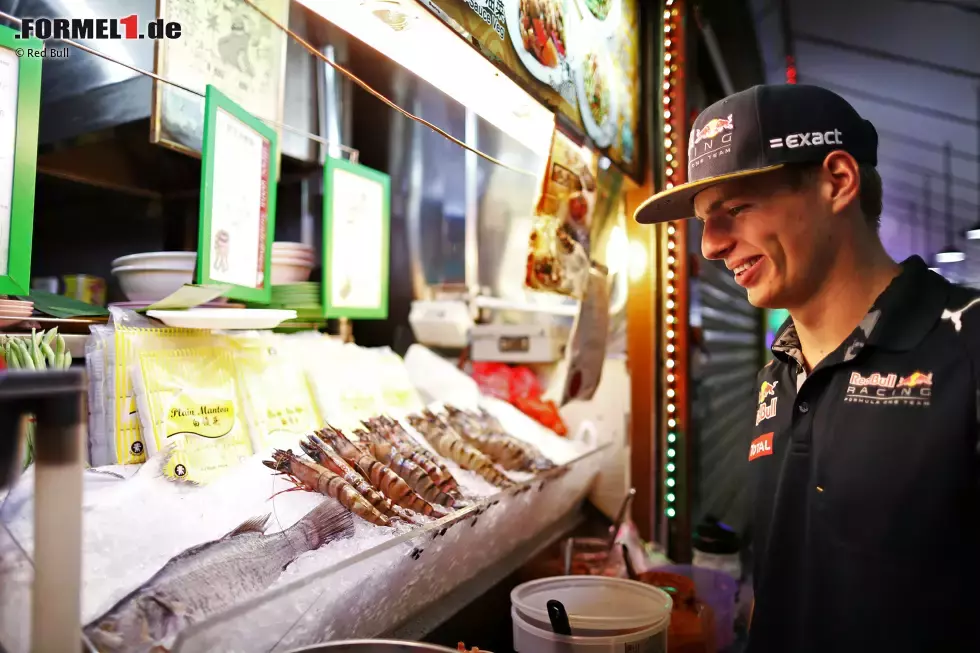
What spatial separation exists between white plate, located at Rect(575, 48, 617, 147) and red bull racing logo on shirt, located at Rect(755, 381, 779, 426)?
1421mm

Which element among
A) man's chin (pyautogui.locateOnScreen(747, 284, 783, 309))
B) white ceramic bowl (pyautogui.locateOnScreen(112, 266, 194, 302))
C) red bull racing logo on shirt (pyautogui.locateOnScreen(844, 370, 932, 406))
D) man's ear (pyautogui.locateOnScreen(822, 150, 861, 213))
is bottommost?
red bull racing logo on shirt (pyautogui.locateOnScreen(844, 370, 932, 406))

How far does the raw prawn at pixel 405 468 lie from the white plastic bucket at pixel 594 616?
375mm

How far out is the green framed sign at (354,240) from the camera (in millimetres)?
2723

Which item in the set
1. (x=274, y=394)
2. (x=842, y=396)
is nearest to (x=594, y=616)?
(x=842, y=396)

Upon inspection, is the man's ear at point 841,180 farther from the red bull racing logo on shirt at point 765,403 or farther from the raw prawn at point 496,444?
the raw prawn at point 496,444

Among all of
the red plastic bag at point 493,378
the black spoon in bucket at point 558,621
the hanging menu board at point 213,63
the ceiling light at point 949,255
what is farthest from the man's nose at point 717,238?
the ceiling light at point 949,255

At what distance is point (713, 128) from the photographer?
1.74 meters

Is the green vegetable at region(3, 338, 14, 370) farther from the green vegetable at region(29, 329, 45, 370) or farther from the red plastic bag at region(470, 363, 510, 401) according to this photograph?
the red plastic bag at region(470, 363, 510, 401)

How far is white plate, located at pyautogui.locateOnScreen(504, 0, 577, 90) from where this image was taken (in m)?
2.22

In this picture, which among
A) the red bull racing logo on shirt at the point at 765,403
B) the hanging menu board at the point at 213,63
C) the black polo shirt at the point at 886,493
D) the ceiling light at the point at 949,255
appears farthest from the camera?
the ceiling light at the point at 949,255

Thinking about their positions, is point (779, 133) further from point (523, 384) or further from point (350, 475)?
point (523, 384)

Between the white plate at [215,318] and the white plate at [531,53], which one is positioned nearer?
the white plate at [215,318]

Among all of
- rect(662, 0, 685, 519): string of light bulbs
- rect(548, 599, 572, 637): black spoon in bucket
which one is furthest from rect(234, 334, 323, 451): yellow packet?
rect(662, 0, 685, 519): string of light bulbs

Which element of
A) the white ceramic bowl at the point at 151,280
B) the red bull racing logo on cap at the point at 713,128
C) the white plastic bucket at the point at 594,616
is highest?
the red bull racing logo on cap at the point at 713,128
